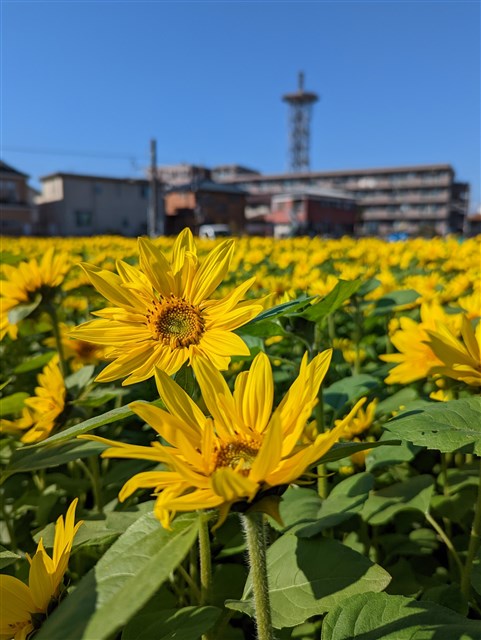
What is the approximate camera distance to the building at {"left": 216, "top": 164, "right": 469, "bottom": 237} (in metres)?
51.1

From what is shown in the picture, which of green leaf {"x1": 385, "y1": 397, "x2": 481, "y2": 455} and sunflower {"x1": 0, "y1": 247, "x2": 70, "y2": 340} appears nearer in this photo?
green leaf {"x1": 385, "y1": 397, "x2": 481, "y2": 455}

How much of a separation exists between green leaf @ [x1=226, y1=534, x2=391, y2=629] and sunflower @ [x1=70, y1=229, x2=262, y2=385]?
0.27m

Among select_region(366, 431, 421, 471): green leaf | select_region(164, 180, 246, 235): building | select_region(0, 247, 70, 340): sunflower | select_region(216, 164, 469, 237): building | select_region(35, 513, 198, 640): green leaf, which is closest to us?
select_region(35, 513, 198, 640): green leaf

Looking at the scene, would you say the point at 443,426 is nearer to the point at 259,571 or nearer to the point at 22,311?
the point at 259,571

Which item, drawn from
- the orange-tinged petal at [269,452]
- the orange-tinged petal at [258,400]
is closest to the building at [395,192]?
the orange-tinged petal at [258,400]

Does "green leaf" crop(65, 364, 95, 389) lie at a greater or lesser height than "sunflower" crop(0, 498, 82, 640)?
greater

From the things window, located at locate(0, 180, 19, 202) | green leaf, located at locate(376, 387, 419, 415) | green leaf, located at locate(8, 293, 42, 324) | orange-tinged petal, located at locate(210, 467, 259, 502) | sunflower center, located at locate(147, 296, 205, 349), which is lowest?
green leaf, located at locate(376, 387, 419, 415)

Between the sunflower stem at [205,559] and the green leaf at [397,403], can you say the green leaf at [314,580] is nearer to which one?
the sunflower stem at [205,559]

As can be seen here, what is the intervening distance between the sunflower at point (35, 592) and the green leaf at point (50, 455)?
69mm

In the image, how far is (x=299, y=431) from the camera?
48cm

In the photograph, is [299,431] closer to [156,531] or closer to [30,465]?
[156,531]

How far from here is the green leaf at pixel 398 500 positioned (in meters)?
0.91

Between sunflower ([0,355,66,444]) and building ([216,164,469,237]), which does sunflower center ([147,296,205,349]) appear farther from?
building ([216,164,469,237])

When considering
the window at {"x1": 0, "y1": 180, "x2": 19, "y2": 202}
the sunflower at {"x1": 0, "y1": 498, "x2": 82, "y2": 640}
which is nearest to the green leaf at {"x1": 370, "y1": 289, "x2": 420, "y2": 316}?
the sunflower at {"x1": 0, "y1": 498, "x2": 82, "y2": 640}
